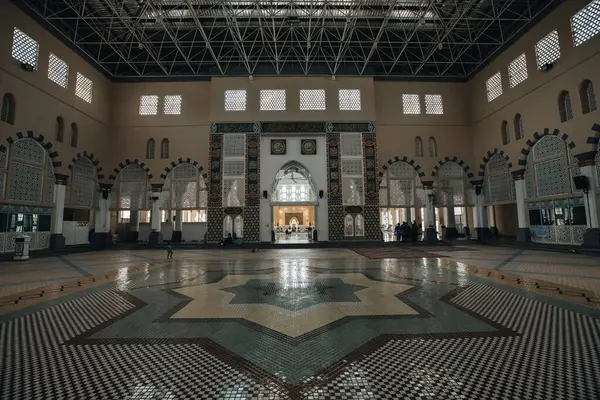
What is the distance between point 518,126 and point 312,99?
997 centimetres

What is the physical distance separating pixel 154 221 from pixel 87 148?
15.3 feet

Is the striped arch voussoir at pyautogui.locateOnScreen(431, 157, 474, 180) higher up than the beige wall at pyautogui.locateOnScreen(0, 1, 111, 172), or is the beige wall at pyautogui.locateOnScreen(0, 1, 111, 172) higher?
the beige wall at pyautogui.locateOnScreen(0, 1, 111, 172)

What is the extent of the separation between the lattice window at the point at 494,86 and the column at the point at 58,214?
20531mm

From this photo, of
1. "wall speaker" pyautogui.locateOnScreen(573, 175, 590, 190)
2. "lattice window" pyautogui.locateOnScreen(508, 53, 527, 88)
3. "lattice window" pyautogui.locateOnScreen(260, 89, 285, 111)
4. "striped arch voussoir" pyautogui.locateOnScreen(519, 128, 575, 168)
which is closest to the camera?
"wall speaker" pyautogui.locateOnScreen(573, 175, 590, 190)

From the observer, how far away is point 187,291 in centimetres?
467

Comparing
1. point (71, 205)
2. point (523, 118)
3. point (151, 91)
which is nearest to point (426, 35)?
point (523, 118)

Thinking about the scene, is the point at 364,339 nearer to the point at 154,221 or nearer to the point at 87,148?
the point at 154,221

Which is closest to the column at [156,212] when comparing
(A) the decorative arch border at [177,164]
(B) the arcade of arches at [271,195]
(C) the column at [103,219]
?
(B) the arcade of arches at [271,195]

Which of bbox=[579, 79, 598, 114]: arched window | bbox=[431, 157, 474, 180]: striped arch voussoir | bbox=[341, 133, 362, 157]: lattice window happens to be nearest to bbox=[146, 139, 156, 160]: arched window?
bbox=[341, 133, 362, 157]: lattice window

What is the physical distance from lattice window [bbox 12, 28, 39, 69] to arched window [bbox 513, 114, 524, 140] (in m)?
20.3

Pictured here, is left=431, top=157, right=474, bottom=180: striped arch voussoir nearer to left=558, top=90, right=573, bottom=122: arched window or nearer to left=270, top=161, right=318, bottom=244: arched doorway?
left=558, top=90, right=573, bottom=122: arched window

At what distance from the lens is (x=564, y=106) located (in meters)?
10.8

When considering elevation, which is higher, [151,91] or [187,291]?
[151,91]

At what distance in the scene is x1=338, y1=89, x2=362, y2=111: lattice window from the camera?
1564 centimetres
